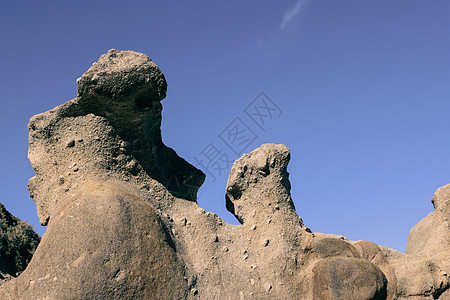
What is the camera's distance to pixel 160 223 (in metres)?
4.12

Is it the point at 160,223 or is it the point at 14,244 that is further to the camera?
the point at 14,244

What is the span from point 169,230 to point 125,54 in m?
1.71

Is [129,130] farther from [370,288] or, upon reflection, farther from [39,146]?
[370,288]

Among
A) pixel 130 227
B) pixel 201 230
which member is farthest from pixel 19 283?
pixel 201 230

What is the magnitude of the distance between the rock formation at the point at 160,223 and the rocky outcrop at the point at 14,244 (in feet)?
3.67

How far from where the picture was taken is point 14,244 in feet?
17.7

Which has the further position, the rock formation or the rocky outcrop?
the rocky outcrop

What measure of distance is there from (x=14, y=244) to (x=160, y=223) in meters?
2.26

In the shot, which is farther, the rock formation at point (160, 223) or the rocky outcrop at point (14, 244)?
the rocky outcrop at point (14, 244)

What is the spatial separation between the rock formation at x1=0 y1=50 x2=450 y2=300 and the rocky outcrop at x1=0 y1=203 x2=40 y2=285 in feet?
3.67

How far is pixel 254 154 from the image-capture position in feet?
16.3

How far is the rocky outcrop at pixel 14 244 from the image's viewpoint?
5246 millimetres

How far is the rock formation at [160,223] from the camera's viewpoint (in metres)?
3.77

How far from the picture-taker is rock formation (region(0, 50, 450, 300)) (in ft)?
12.4
